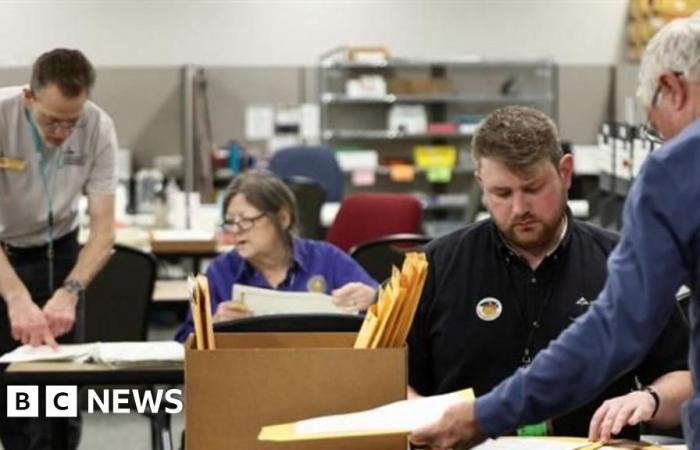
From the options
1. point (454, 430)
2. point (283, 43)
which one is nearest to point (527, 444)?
point (454, 430)

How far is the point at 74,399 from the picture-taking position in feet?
11.0

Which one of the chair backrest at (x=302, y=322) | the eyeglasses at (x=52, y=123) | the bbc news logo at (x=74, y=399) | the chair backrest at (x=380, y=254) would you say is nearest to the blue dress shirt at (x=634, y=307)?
the chair backrest at (x=302, y=322)

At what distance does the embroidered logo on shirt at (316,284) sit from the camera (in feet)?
12.7

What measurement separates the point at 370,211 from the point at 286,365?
13.4 feet

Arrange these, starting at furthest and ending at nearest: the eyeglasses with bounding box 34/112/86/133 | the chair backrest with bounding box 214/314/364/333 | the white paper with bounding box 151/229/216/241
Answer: the white paper with bounding box 151/229/216/241 → the eyeglasses with bounding box 34/112/86/133 → the chair backrest with bounding box 214/314/364/333

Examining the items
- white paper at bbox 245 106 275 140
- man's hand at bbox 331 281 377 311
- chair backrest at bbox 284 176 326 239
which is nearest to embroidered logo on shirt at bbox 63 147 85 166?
man's hand at bbox 331 281 377 311

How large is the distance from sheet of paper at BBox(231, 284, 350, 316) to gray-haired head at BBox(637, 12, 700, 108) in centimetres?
184

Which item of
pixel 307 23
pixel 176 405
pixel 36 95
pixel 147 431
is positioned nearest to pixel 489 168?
pixel 176 405

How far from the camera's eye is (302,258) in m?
3.89

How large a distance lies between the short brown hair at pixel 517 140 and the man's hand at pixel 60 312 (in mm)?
1647

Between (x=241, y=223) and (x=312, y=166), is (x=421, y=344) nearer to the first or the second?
(x=241, y=223)

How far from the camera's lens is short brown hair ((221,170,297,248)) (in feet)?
12.8

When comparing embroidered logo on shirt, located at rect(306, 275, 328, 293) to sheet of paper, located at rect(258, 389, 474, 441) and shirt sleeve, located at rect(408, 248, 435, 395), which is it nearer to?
shirt sleeve, located at rect(408, 248, 435, 395)

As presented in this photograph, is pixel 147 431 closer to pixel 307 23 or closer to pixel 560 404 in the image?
pixel 560 404
